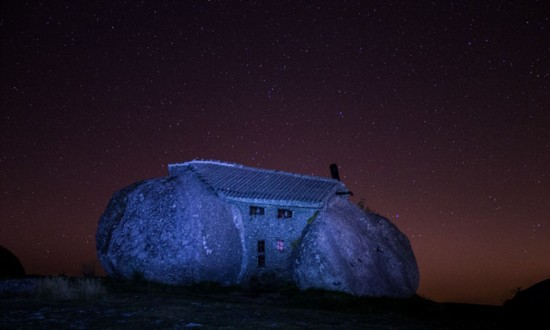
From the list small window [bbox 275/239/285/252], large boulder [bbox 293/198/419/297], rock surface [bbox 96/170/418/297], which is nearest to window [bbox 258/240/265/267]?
small window [bbox 275/239/285/252]

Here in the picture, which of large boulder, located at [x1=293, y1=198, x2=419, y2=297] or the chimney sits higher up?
the chimney

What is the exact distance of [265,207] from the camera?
2470 centimetres

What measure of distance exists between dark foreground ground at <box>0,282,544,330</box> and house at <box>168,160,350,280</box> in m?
2.52

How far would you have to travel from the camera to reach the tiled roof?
2420 cm

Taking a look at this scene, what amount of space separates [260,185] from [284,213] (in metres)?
2.34

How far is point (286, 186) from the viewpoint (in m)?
27.2

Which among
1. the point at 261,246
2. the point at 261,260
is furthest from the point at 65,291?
the point at 261,246

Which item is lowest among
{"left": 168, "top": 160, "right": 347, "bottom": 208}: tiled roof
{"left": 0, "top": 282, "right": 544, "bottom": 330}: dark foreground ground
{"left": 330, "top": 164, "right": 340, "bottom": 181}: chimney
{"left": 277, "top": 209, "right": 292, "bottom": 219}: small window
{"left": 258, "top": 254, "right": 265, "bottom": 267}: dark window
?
{"left": 0, "top": 282, "right": 544, "bottom": 330}: dark foreground ground

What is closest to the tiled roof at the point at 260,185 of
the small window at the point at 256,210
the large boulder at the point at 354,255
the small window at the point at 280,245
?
the small window at the point at 256,210

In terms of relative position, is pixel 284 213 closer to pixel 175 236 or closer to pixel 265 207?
pixel 265 207

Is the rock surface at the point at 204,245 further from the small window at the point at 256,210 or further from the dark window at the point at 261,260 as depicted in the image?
the dark window at the point at 261,260

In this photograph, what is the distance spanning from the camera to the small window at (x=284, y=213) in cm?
2500

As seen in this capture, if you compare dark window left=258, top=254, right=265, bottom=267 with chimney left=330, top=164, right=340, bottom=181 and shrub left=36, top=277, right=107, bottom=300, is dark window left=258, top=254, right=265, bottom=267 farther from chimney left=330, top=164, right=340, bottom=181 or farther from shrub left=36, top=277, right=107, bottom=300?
chimney left=330, top=164, right=340, bottom=181

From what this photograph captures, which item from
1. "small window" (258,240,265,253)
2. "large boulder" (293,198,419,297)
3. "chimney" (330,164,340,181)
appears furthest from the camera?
"chimney" (330,164,340,181)
